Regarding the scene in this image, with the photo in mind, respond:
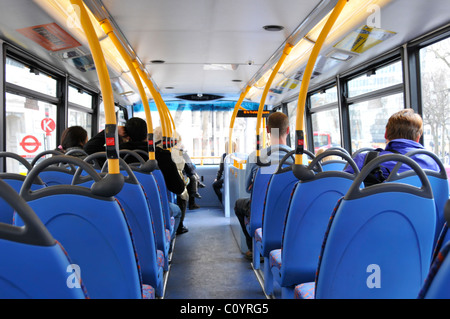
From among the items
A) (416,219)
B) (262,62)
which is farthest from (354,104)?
(416,219)

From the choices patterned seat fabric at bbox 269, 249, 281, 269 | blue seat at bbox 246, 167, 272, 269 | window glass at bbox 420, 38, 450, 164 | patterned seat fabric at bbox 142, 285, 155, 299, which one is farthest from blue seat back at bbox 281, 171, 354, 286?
window glass at bbox 420, 38, 450, 164

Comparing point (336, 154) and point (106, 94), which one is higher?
point (106, 94)

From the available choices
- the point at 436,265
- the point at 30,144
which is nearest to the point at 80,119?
the point at 30,144

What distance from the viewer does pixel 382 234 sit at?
139 cm

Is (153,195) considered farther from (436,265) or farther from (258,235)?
(436,265)

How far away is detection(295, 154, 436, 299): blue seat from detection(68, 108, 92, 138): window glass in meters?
4.42

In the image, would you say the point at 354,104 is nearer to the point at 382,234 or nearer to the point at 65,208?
the point at 382,234

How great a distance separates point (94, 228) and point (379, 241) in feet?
3.46

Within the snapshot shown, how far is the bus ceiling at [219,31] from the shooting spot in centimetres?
280

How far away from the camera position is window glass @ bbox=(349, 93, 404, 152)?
4129 millimetres

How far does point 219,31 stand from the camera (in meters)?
3.54

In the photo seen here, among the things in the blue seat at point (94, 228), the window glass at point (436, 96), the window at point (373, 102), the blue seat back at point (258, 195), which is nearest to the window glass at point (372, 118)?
the window at point (373, 102)

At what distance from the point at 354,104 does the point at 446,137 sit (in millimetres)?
1622

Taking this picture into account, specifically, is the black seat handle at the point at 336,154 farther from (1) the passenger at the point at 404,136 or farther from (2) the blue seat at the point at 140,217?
(2) the blue seat at the point at 140,217
